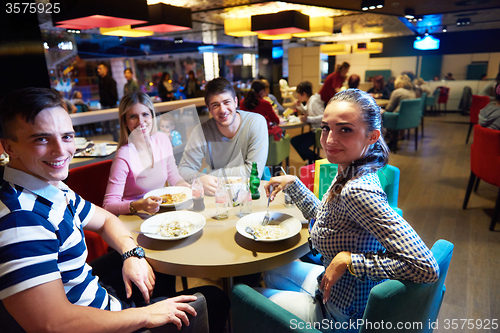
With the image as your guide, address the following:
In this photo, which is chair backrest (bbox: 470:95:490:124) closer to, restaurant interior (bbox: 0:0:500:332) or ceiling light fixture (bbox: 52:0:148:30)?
restaurant interior (bbox: 0:0:500:332)

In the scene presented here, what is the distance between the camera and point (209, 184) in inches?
79.0

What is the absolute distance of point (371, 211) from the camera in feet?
3.29

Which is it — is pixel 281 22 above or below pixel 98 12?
above

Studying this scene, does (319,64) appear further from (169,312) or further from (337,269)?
(169,312)

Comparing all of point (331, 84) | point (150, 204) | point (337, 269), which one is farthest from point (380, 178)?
point (331, 84)

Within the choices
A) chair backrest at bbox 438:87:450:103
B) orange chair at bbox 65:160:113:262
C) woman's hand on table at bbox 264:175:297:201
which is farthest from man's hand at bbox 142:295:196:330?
chair backrest at bbox 438:87:450:103

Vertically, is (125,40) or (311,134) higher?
Result: (125,40)

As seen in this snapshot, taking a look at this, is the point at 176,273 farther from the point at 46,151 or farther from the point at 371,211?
the point at 371,211

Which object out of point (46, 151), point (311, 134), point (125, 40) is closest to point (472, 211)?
point (311, 134)

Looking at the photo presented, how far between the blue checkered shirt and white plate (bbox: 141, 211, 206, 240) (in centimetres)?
61

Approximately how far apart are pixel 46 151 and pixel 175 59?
570 inches

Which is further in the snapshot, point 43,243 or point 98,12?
point 98,12

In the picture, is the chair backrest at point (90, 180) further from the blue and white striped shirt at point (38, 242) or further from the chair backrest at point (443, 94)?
the chair backrest at point (443, 94)

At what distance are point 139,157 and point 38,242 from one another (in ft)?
3.74
